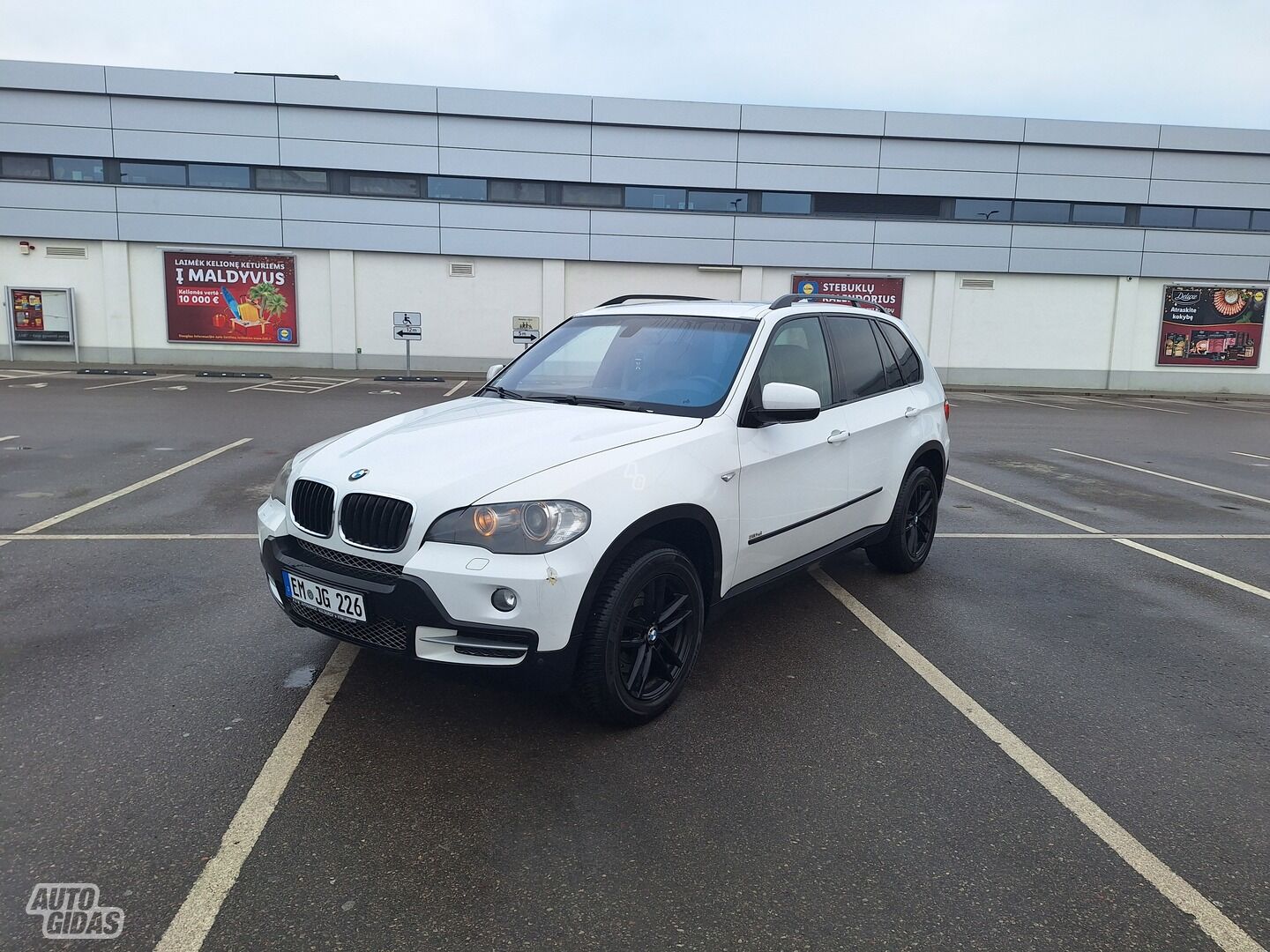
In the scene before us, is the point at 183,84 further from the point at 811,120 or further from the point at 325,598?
the point at 325,598

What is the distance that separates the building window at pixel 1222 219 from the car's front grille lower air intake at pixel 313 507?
3299cm

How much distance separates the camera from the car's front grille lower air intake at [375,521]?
3.15m

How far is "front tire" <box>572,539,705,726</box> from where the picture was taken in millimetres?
3213

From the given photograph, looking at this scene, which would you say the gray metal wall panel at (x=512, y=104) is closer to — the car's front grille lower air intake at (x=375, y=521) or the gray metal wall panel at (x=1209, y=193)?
the gray metal wall panel at (x=1209, y=193)

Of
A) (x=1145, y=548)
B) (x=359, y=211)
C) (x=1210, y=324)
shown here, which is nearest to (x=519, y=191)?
(x=359, y=211)

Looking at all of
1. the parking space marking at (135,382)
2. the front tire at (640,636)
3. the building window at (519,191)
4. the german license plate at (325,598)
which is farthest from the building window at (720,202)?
the german license plate at (325,598)

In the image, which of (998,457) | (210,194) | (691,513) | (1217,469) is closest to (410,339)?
(210,194)

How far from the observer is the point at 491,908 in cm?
242

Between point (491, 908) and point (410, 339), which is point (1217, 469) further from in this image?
point (410, 339)

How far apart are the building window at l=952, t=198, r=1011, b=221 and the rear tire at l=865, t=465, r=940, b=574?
2492 centimetres

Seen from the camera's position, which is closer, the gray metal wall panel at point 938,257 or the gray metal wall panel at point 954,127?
the gray metal wall panel at point 954,127

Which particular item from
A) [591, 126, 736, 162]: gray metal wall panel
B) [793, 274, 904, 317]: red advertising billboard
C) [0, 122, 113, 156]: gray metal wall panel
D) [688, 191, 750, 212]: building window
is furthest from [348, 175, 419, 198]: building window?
[793, 274, 904, 317]: red advertising billboard

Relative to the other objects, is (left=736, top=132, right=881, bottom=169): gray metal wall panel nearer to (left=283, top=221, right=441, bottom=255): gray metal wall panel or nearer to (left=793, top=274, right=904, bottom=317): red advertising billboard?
(left=793, top=274, right=904, bottom=317): red advertising billboard

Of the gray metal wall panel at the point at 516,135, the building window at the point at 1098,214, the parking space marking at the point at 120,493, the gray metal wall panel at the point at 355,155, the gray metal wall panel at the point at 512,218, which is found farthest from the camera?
the building window at the point at 1098,214
